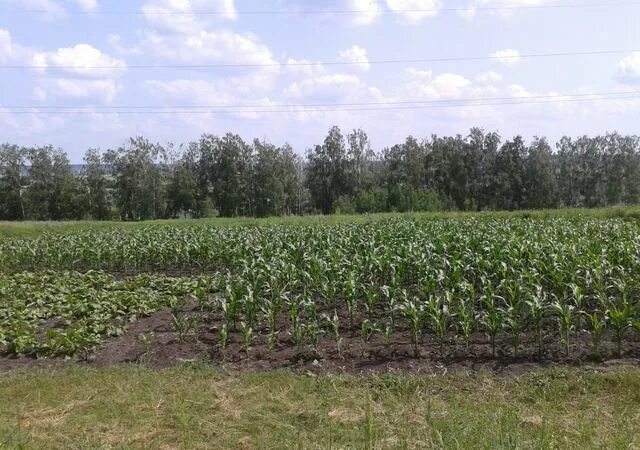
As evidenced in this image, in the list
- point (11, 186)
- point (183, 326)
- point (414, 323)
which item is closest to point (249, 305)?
point (183, 326)

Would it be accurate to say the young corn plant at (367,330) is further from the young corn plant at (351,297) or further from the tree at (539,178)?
the tree at (539,178)

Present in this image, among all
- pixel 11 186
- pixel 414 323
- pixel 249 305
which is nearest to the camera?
pixel 414 323

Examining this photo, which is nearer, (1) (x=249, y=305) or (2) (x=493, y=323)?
(2) (x=493, y=323)

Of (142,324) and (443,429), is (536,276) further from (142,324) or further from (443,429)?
(142,324)

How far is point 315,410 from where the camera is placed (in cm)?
516

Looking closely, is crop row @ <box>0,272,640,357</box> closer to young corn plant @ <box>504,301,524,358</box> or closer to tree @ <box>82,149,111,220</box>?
young corn plant @ <box>504,301,524,358</box>

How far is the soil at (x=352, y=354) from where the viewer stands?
632 cm

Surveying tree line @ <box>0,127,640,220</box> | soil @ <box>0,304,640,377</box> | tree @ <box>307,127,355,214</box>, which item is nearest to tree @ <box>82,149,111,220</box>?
tree line @ <box>0,127,640,220</box>

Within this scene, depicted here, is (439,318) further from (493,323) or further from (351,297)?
(351,297)

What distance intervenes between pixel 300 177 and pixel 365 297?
159 ft

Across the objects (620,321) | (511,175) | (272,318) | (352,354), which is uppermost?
(511,175)

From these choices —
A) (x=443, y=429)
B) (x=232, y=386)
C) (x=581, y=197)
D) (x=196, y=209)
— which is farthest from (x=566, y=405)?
(x=581, y=197)

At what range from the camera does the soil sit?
249 inches

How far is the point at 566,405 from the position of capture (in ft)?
16.7
